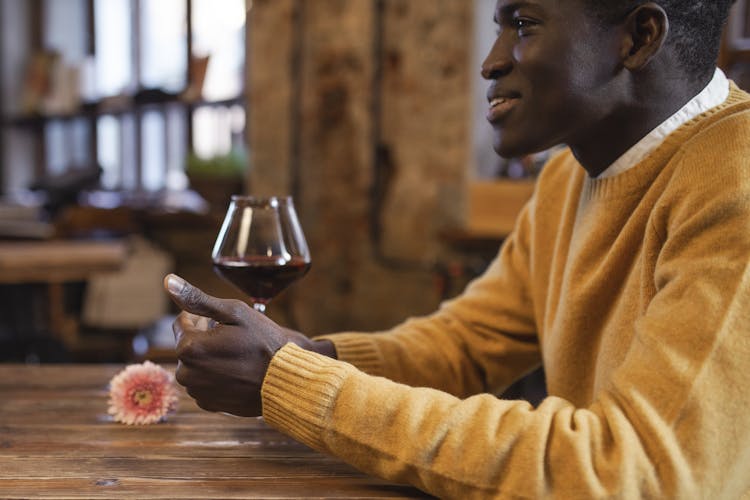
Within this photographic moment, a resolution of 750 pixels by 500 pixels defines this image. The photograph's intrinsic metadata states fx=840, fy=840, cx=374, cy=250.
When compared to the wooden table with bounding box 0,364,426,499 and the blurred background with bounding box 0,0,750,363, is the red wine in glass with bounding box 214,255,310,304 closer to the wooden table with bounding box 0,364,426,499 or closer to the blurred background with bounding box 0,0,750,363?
the wooden table with bounding box 0,364,426,499

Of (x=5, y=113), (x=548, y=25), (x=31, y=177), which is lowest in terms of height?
(x=31, y=177)

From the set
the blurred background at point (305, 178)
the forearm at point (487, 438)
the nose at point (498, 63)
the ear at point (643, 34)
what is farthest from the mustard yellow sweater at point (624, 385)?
the blurred background at point (305, 178)

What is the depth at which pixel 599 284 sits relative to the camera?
1115mm

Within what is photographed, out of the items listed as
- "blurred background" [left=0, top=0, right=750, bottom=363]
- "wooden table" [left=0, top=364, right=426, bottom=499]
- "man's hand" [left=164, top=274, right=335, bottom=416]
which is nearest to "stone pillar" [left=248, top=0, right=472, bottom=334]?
"blurred background" [left=0, top=0, right=750, bottom=363]

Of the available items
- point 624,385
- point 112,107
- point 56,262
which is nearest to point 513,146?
point 624,385

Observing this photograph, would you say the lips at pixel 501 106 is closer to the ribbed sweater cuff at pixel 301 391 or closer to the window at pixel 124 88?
the ribbed sweater cuff at pixel 301 391

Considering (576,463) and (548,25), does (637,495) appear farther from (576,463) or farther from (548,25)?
(548,25)

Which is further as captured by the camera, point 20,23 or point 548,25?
point 20,23

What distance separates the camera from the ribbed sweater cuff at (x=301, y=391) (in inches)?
36.7

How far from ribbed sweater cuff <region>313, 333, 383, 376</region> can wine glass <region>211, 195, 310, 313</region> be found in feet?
0.41

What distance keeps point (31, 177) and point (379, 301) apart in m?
4.52

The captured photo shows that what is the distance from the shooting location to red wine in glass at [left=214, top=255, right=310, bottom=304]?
1.27 metres

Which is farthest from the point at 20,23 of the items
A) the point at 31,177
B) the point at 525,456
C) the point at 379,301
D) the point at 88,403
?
the point at 525,456

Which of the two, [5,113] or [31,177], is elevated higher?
[5,113]
